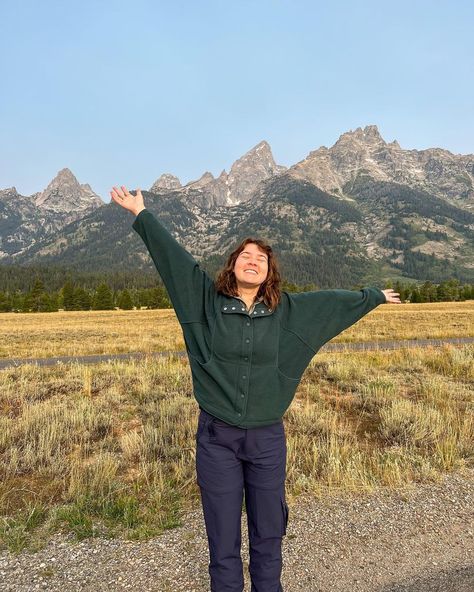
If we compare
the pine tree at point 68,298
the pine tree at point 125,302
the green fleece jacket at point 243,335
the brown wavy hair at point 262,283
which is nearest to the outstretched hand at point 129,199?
the green fleece jacket at point 243,335

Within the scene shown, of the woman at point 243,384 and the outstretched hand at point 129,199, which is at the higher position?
the outstretched hand at point 129,199

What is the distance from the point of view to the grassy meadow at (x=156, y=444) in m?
4.39

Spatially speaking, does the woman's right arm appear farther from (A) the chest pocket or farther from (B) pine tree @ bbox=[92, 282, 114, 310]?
(B) pine tree @ bbox=[92, 282, 114, 310]

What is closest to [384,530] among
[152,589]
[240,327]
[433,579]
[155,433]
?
[433,579]

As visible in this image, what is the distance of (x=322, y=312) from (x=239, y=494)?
57.3 inches

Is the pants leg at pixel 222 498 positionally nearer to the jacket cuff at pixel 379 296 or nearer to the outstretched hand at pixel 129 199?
the jacket cuff at pixel 379 296

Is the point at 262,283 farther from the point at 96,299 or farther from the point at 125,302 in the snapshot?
the point at 96,299

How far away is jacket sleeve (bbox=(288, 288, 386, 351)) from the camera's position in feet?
9.91

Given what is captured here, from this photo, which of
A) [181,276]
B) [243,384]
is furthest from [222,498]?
[181,276]

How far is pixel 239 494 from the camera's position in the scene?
284 cm

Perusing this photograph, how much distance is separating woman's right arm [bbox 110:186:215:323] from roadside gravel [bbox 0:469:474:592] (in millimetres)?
2260

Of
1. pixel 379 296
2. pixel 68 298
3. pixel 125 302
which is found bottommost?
pixel 125 302

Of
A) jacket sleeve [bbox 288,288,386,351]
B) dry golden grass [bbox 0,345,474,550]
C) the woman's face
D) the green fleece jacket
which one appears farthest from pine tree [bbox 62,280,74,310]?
jacket sleeve [bbox 288,288,386,351]

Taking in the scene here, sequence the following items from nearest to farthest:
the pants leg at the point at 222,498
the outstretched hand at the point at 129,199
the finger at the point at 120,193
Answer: the pants leg at the point at 222,498 → the outstretched hand at the point at 129,199 → the finger at the point at 120,193
